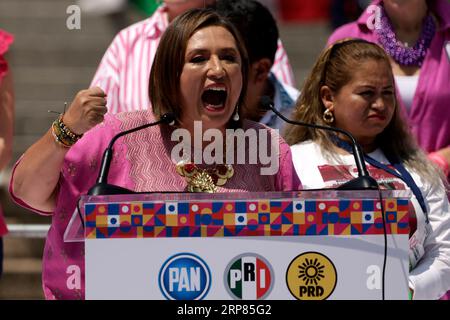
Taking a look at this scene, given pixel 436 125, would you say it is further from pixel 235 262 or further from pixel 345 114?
pixel 235 262

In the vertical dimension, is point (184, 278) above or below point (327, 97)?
below

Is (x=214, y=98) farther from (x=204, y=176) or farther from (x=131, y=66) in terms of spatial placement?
(x=131, y=66)

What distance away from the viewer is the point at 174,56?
3.00 m

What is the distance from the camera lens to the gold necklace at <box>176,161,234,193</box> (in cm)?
296

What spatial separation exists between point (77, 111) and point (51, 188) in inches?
10.0

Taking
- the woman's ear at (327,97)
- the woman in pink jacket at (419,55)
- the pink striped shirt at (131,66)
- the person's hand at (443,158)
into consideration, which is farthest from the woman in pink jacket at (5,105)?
the person's hand at (443,158)

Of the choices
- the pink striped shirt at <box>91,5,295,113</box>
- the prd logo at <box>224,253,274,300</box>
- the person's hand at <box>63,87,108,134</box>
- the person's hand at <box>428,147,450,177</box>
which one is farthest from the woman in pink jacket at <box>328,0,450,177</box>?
the prd logo at <box>224,253,274,300</box>

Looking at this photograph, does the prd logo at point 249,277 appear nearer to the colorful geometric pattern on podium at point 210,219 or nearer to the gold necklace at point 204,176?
the colorful geometric pattern on podium at point 210,219

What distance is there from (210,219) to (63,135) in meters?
0.54

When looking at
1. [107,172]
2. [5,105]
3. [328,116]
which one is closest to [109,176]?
[107,172]

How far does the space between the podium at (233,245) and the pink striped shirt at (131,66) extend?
166cm

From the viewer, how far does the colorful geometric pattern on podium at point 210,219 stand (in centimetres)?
246

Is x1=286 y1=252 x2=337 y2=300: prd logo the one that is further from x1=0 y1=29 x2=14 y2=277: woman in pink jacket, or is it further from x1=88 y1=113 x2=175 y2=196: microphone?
x1=0 y1=29 x2=14 y2=277: woman in pink jacket
